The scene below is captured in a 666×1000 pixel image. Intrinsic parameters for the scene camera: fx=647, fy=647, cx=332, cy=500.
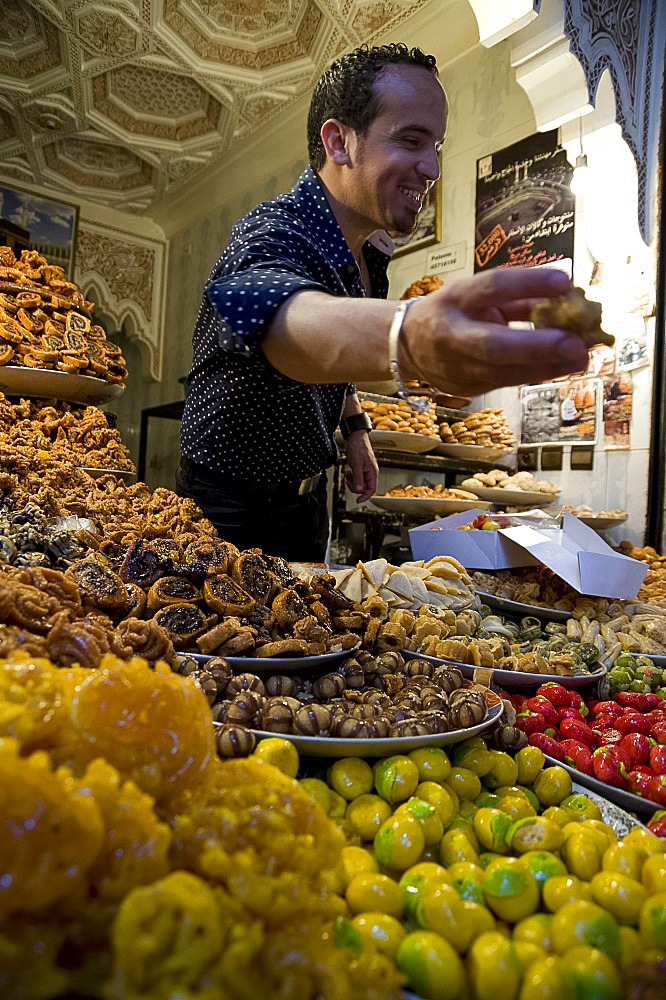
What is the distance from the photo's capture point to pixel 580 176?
438cm

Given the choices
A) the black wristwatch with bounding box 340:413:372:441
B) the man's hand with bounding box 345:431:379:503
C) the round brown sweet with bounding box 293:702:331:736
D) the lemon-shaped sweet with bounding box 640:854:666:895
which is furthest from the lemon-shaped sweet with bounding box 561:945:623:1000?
the black wristwatch with bounding box 340:413:372:441

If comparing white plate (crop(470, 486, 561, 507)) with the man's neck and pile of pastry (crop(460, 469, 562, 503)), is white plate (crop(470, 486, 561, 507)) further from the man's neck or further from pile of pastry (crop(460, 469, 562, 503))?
the man's neck

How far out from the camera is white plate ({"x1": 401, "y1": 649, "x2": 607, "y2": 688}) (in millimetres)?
1262

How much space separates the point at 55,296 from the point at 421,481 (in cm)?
353

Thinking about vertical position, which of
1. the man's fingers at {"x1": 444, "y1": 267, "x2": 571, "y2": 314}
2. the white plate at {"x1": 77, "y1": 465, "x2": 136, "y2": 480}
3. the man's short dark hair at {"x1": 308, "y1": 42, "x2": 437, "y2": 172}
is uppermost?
the man's short dark hair at {"x1": 308, "y1": 42, "x2": 437, "y2": 172}

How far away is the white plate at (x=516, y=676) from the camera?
1.26 metres

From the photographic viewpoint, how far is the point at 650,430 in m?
4.46

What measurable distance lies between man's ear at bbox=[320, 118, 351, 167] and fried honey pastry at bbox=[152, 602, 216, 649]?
3.38 feet

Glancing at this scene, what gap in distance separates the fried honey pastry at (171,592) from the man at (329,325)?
1.32ft

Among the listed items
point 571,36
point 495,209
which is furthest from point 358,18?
point 571,36

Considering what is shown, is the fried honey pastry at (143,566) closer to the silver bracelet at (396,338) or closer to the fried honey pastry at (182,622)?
the fried honey pastry at (182,622)

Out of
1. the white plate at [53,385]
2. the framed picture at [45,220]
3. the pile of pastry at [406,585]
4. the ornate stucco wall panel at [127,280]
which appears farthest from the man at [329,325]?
the ornate stucco wall panel at [127,280]

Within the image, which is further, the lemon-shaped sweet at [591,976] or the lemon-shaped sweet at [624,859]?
the lemon-shaped sweet at [624,859]

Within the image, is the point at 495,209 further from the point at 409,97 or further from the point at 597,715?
the point at 597,715
